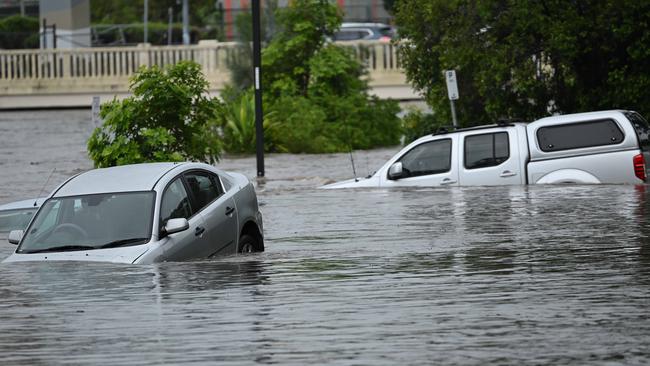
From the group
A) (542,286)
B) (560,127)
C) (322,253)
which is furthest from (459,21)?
(542,286)

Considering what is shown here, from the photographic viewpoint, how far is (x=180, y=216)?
13.3 meters

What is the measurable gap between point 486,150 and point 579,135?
4.76ft

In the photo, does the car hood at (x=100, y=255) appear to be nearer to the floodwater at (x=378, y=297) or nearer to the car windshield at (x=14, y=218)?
the floodwater at (x=378, y=297)

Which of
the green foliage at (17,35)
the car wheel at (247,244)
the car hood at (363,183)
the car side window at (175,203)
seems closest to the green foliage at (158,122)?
the car hood at (363,183)

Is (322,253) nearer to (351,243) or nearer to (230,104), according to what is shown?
(351,243)

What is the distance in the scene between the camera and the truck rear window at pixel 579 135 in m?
20.4

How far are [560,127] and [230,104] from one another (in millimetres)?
17858

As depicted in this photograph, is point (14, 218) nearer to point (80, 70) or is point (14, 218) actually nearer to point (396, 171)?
point (396, 171)

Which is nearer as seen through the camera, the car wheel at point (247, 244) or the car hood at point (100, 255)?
the car hood at point (100, 255)

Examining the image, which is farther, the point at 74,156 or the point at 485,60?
the point at 74,156

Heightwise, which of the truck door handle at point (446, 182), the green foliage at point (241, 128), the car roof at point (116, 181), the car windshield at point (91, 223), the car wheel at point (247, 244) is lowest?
the green foliage at point (241, 128)

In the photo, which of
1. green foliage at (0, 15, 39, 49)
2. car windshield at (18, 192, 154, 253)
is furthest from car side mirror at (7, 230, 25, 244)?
green foliage at (0, 15, 39, 49)

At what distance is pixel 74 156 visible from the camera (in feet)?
124

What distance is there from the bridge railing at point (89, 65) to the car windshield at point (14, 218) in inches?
1622
